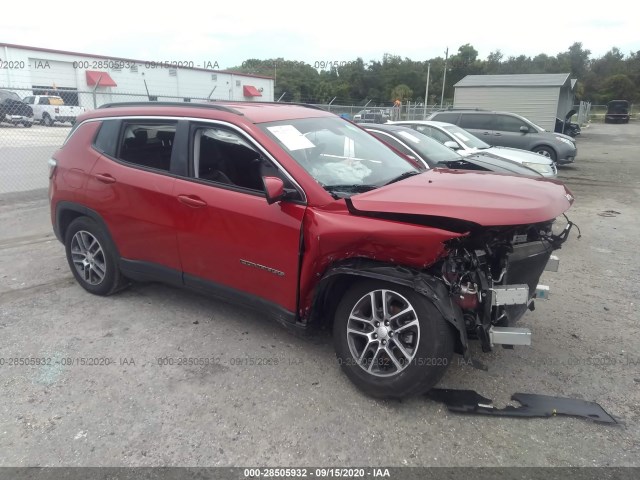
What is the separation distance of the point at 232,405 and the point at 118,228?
6.70 feet

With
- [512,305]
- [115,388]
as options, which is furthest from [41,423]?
[512,305]

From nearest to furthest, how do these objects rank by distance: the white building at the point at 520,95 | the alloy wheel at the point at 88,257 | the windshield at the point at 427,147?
the alloy wheel at the point at 88,257 → the windshield at the point at 427,147 → the white building at the point at 520,95

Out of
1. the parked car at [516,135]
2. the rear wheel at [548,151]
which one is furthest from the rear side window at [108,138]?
the rear wheel at [548,151]

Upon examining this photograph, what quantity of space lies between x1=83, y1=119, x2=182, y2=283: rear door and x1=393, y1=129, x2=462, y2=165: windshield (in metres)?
4.05

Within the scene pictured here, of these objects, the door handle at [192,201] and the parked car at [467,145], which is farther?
the parked car at [467,145]

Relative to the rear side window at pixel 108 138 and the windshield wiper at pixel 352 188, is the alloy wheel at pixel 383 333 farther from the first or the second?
the rear side window at pixel 108 138

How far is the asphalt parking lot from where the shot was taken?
2.58 m

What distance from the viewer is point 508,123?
47.5ft

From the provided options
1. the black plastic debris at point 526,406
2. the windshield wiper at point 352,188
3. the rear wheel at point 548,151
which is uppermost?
the windshield wiper at point 352,188

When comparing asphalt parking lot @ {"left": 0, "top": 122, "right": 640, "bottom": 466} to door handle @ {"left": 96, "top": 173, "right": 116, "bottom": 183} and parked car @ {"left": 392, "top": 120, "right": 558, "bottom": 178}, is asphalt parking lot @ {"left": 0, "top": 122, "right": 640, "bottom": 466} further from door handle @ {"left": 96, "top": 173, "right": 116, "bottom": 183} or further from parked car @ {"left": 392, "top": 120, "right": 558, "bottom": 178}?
parked car @ {"left": 392, "top": 120, "right": 558, "bottom": 178}

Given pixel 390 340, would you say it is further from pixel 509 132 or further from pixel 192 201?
pixel 509 132

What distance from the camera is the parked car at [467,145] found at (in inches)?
362

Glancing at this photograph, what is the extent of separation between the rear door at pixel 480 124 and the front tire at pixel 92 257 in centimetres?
1257

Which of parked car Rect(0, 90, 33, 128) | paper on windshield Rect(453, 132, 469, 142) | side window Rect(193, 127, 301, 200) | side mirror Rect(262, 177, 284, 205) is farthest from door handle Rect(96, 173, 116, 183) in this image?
paper on windshield Rect(453, 132, 469, 142)
